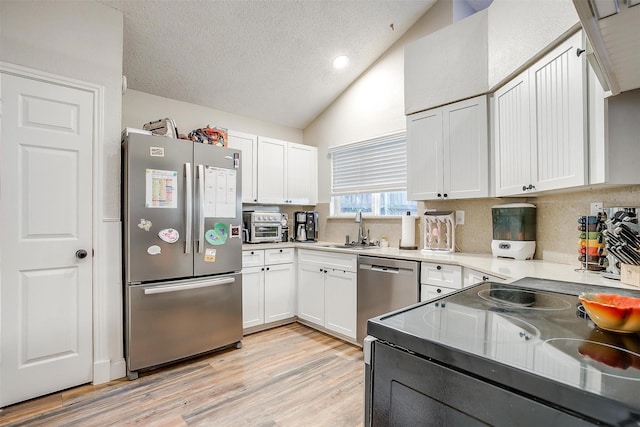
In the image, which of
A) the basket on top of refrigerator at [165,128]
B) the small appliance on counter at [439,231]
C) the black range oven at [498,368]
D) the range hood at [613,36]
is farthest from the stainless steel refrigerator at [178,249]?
the range hood at [613,36]

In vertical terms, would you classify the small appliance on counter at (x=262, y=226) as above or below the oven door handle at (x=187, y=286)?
above

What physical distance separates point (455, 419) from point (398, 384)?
0.15 m

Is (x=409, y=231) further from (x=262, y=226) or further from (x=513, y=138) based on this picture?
(x=262, y=226)

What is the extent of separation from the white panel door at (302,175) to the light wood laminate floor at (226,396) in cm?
193

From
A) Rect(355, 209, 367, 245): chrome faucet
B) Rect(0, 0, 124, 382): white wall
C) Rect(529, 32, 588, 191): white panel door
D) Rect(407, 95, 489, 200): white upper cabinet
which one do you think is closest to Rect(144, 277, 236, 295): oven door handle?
Rect(0, 0, 124, 382): white wall

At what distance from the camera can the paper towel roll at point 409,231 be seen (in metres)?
3.05

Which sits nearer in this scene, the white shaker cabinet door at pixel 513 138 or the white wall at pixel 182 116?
the white shaker cabinet door at pixel 513 138

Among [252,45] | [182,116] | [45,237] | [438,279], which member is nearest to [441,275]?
[438,279]

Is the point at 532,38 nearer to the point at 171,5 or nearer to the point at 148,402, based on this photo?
the point at 171,5

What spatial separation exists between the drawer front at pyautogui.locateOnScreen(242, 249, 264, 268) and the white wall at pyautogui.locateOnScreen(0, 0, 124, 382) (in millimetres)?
1107

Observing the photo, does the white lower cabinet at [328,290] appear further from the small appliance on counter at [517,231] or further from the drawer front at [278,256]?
the small appliance on counter at [517,231]

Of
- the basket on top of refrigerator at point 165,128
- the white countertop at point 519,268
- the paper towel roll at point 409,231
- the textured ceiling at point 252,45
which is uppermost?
the textured ceiling at point 252,45

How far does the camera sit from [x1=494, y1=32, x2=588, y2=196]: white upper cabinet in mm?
1630

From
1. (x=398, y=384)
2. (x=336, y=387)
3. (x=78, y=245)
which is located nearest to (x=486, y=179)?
(x=336, y=387)
